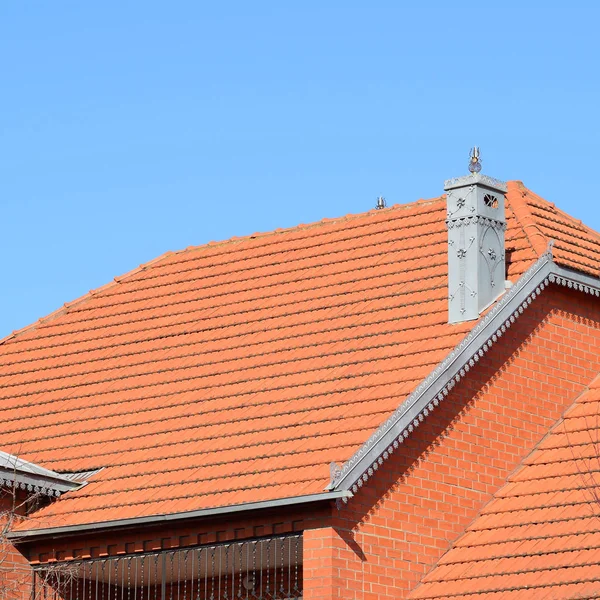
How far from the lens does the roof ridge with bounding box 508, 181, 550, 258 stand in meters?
22.1

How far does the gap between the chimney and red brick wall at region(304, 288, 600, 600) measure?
2.12 feet

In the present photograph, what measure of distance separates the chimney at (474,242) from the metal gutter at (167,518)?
12.0 ft

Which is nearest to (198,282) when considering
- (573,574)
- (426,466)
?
(426,466)

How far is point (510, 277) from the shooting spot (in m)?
21.7

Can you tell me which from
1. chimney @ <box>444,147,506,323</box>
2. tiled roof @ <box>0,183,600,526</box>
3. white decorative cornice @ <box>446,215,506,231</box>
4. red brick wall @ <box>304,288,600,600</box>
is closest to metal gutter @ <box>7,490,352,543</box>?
tiled roof @ <box>0,183,600,526</box>

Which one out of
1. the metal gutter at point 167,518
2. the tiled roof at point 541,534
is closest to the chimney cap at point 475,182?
the tiled roof at point 541,534

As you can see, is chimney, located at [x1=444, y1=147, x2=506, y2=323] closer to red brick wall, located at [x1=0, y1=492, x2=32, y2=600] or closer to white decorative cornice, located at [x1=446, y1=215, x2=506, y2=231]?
white decorative cornice, located at [x1=446, y1=215, x2=506, y2=231]

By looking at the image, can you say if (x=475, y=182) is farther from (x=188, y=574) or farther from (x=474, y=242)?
(x=188, y=574)

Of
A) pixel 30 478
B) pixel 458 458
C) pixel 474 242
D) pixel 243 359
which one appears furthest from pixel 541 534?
pixel 30 478

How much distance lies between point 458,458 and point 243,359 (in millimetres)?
3948

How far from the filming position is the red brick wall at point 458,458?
18906 millimetres

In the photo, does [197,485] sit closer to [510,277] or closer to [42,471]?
[42,471]

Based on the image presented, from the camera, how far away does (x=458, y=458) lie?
805 inches

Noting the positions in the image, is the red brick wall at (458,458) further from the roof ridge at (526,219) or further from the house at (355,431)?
the roof ridge at (526,219)
